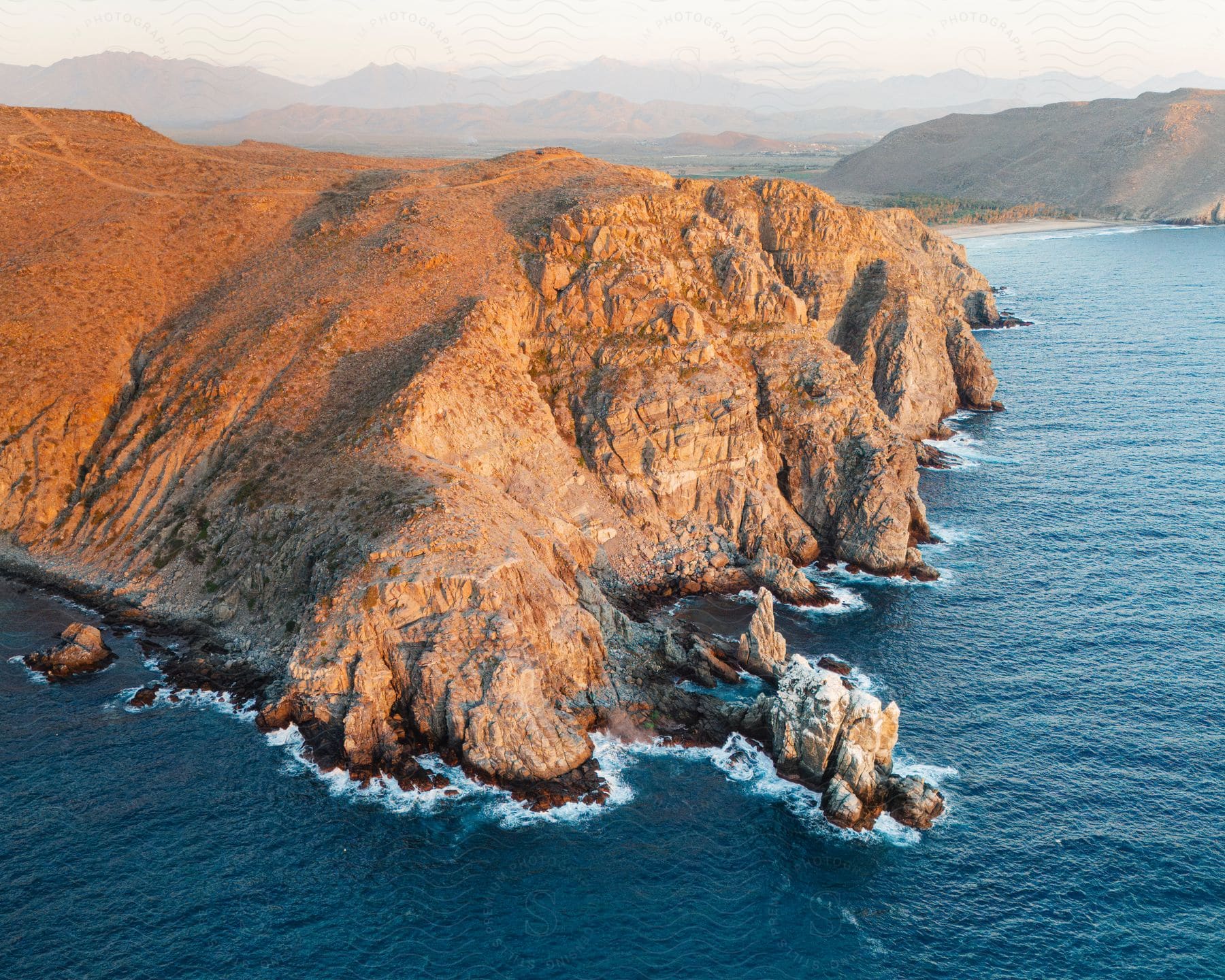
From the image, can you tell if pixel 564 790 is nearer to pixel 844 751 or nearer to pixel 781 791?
pixel 781 791

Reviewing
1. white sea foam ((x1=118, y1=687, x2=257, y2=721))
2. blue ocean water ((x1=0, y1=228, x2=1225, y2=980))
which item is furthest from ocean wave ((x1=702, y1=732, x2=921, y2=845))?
white sea foam ((x1=118, y1=687, x2=257, y2=721))

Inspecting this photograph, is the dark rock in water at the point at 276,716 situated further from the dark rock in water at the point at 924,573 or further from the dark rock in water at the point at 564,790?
the dark rock in water at the point at 924,573

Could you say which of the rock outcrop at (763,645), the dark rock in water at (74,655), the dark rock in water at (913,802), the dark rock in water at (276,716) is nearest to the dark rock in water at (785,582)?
the rock outcrop at (763,645)

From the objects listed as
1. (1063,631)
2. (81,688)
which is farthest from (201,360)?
(1063,631)

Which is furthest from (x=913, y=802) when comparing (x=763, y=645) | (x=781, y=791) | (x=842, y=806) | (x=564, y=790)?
(x=564, y=790)

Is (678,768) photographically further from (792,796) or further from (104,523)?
(104,523)
